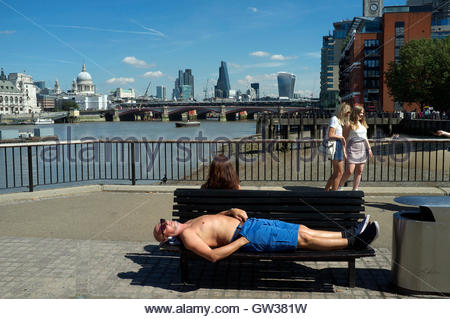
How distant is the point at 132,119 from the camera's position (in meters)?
179

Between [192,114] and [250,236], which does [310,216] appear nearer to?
[250,236]

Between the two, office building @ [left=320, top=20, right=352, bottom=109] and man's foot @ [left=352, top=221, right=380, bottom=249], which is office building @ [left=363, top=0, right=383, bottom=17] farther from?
man's foot @ [left=352, top=221, right=380, bottom=249]

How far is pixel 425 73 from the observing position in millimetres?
50906

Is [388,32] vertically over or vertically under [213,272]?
over

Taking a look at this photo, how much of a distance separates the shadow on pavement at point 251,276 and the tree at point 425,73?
49.7m

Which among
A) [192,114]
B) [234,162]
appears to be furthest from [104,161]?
[192,114]

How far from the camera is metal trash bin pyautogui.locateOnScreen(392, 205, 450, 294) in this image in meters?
3.92

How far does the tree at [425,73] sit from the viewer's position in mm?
49906

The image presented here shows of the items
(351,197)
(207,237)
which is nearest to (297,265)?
(351,197)

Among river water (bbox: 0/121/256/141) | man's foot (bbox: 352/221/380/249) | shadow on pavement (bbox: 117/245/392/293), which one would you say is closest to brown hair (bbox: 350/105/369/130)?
shadow on pavement (bbox: 117/245/392/293)

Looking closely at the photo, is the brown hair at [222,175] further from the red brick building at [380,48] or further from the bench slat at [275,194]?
the red brick building at [380,48]

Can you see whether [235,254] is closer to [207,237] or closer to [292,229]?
[207,237]

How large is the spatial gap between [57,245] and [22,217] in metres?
1.86

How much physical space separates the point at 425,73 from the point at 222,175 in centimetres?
5191
